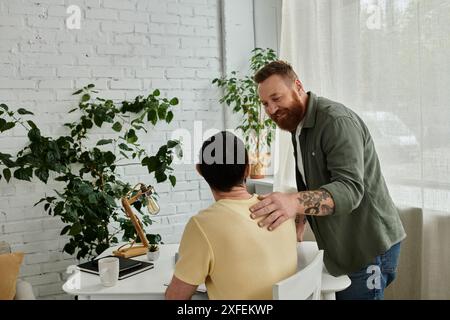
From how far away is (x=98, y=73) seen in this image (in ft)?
9.87

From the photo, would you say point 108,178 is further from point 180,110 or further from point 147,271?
point 147,271

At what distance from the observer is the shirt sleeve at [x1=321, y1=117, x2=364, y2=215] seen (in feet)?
4.85

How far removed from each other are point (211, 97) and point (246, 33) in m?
0.56

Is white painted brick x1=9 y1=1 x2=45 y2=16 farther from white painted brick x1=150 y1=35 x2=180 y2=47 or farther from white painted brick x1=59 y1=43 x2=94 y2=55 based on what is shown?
white painted brick x1=150 y1=35 x2=180 y2=47

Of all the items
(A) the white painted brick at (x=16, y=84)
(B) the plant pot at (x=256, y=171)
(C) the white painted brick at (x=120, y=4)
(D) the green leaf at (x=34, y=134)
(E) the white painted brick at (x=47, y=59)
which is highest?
(C) the white painted brick at (x=120, y=4)

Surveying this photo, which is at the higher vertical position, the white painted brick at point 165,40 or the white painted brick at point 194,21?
the white painted brick at point 194,21

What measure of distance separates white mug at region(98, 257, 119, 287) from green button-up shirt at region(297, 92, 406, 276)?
0.74m

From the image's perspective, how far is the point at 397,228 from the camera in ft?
5.69

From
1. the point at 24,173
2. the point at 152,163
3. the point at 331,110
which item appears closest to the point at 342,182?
the point at 331,110

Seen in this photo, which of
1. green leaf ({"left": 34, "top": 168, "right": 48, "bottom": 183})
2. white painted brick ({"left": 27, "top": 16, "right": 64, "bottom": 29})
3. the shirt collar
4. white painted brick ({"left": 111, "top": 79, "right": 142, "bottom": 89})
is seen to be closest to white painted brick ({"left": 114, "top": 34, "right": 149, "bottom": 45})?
white painted brick ({"left": 111, "top": 79, "right": 142, "bottom": 89})

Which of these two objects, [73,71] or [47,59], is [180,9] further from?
[47,59]

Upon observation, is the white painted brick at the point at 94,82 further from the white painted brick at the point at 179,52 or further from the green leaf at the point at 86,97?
the white painted brick at the point at 179,52

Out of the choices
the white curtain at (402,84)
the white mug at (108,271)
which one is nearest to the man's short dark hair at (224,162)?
the white mug at (108,271)

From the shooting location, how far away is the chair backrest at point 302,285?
44.3 inches
